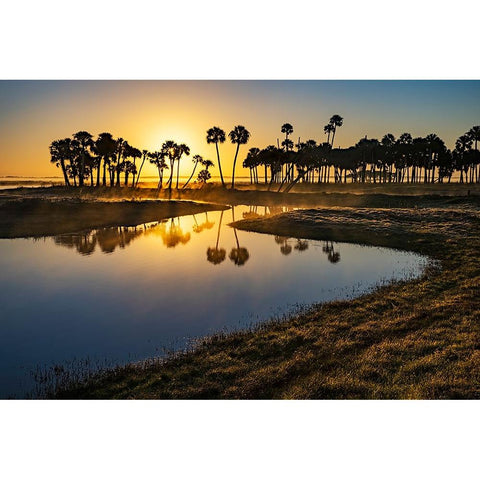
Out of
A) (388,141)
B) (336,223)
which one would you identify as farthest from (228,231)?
(388,141)

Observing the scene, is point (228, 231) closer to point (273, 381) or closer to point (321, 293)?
point (321, 293)

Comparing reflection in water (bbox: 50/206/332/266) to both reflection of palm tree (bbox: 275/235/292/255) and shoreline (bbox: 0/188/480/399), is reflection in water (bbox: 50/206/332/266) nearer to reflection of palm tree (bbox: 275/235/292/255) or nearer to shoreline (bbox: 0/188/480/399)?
reflection of palm tree (bbox: 275/235/292/255)

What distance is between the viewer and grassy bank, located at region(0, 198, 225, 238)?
30.5m

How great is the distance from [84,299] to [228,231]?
794 inches

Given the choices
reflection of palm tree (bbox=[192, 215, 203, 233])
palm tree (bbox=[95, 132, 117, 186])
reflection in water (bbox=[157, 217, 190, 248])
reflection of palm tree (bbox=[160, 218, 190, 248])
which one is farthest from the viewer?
palm tree (bbox=[95, 132, 117, 186])

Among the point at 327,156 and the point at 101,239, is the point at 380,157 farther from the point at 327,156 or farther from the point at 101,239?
the point at 101,239

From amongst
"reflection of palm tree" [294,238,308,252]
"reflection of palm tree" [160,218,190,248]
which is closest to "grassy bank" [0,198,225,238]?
"reflection of palm tree" [160,218,190,248]

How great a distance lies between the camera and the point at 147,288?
1458 centimetres

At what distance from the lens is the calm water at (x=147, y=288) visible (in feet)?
31.6

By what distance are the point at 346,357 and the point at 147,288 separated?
899cm

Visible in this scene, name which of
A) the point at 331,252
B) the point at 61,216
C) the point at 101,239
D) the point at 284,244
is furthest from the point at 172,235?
the point at 331,252

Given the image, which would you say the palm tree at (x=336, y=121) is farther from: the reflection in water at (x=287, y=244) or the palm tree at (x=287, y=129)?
the reflection in water at (x=287, y=244)

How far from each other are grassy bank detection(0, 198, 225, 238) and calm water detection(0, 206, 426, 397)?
4517 millimetres

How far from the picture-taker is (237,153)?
8588 centimetres
